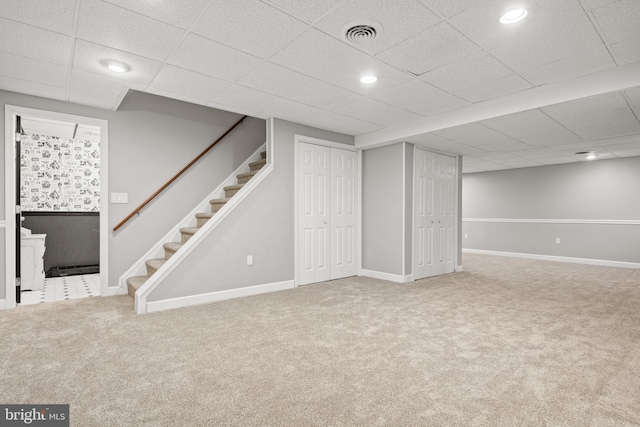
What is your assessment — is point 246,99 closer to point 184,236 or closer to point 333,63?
point 333,63

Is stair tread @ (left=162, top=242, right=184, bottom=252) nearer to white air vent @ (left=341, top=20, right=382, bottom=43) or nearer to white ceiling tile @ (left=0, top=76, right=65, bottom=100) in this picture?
white ceiling tile @ (left=0, top=76, right=65, bottom=100)

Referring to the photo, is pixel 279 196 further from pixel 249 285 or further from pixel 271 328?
pixel 271 328

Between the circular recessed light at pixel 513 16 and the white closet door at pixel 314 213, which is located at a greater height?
the circular recessed light at pixel 513 16

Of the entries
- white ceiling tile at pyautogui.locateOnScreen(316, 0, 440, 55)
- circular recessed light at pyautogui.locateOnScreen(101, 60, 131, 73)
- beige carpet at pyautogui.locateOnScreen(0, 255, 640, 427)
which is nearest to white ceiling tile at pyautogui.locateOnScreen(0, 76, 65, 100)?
circular recessed light at pyautogui.locateOnScreen(101, 60, 131, 73)

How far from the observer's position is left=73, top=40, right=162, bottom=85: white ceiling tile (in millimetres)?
2668

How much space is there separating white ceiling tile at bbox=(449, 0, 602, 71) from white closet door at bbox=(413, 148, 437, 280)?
2707 mm

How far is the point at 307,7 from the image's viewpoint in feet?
6.98

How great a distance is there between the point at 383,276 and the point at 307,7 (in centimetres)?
419

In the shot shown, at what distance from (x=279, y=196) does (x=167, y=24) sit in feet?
8.48

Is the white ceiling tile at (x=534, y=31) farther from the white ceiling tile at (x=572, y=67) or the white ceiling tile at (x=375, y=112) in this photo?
the white ceiling tile at (x=375, y=112)

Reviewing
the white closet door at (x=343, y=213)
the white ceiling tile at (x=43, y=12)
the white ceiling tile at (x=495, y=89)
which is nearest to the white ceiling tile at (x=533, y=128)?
the white ceiling tile at (x=495, y=89)

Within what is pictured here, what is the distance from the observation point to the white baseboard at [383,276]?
514 centimetres

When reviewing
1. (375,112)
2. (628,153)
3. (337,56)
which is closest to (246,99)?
(337,56)

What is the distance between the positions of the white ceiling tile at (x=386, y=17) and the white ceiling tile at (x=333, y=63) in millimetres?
173
